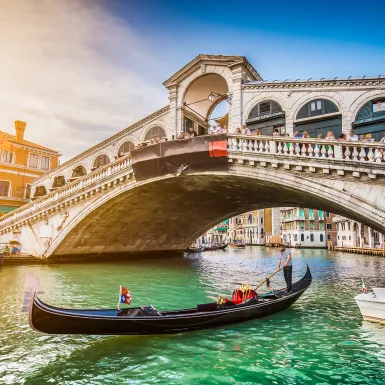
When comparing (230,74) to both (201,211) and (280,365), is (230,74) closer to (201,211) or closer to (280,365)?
(201,211)

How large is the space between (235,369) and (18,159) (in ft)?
80.5

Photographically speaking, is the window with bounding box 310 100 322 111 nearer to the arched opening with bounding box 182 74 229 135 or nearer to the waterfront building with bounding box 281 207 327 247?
the arched opening with bounding box 182 74 229 135

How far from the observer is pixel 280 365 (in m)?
4.51

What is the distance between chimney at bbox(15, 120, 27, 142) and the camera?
2459cm

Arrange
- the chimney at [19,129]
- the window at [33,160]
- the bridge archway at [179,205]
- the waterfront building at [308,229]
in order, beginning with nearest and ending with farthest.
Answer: the bridge archway at [179,205] → the chimney at [19,129] → the window at [33,160] → the waterfront building at [308,229]

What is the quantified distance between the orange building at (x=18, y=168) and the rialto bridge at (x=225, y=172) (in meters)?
1.88

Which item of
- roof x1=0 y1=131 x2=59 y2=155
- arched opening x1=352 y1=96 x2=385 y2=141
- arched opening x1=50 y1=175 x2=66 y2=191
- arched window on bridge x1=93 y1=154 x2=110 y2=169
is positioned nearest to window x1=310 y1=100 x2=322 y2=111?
arched opening x1=352 y1=96 x2=385 y2=141

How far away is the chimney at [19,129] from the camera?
24.6 m

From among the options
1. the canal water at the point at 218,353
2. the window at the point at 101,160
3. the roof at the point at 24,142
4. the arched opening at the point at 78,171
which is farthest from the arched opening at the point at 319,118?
the roof at the point at 24,142

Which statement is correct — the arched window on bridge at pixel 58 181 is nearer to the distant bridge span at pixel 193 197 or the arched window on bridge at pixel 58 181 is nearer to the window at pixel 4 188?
the window at pixel 4 188

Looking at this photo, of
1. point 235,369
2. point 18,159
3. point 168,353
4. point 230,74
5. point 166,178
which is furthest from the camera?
point 18,159

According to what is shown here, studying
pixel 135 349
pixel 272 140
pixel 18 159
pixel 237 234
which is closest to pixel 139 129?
pixel 272 140

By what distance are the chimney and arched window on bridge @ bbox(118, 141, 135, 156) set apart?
1033 cm

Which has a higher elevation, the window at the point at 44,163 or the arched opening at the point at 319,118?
the window at the point at 44,163
